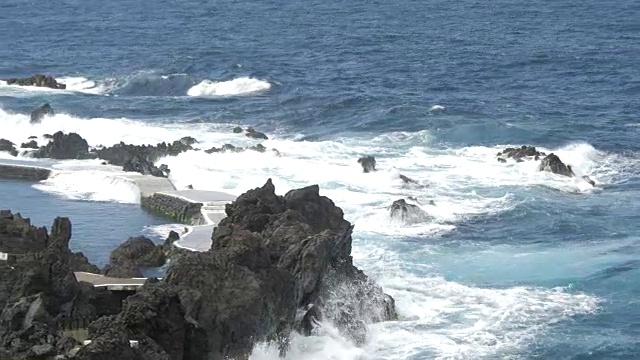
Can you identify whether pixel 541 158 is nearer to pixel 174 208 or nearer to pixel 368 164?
pixel 368 164

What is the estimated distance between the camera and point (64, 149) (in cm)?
6594

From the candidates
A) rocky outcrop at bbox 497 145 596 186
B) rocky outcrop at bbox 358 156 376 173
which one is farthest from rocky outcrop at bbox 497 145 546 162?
rocky outcrop at bbox 358 156 376 173

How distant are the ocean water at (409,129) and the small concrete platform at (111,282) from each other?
4.45 m

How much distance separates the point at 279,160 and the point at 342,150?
15.1 ft

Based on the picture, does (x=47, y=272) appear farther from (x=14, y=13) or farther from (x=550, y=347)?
(x=14, y=13)

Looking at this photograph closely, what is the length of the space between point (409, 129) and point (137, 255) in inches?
1309

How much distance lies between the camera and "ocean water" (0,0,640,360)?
44.5 m

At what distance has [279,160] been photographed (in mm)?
67188

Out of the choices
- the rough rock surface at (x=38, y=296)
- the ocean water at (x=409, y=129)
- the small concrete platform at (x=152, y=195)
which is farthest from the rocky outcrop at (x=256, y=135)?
the rough rock surface at (x=38, y=296)

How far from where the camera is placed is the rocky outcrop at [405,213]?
54188 millimetres

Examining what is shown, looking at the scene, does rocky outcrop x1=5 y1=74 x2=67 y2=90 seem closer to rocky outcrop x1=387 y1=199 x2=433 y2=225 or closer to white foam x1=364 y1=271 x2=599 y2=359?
rocky outcrop x1=387 y1=199 x2=433 y2=225

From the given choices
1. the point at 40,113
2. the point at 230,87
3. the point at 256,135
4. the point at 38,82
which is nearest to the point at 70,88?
the point at 38,82

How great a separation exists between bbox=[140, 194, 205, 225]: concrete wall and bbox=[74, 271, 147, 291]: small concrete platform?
1100 cm

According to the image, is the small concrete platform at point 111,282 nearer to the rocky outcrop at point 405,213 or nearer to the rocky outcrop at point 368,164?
the rocky outcrop at point 405,213
